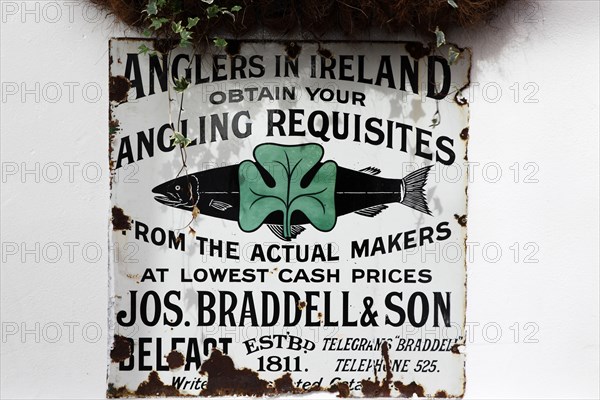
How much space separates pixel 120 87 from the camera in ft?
8.74

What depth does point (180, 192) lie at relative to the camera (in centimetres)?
267

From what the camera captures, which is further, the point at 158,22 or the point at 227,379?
the point at 227,379

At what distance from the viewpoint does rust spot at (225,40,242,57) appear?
8.68ft

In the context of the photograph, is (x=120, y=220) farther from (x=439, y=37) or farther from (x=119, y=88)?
(x=439, y=37)

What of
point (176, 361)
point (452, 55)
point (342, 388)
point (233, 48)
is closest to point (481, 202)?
point (452, 55)

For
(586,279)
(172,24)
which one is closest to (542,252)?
(586,279)

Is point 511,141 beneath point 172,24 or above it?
beneath

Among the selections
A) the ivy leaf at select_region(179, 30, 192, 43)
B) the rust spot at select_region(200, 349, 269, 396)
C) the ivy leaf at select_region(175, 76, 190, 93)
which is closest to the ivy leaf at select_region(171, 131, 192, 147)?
the ivy leaf at select_region(175, 76, 190, 93)

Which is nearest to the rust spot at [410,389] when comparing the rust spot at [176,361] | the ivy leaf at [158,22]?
the rust spot at [176,361]

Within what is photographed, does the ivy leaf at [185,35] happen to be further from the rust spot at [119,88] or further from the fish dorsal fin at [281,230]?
the fish dorsal fin at [281,230]

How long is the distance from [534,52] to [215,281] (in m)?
1.77

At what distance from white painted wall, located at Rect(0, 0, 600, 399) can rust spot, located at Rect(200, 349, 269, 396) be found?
0.48m

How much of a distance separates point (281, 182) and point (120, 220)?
74 centimetres

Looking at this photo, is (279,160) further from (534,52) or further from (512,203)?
(534,52)
